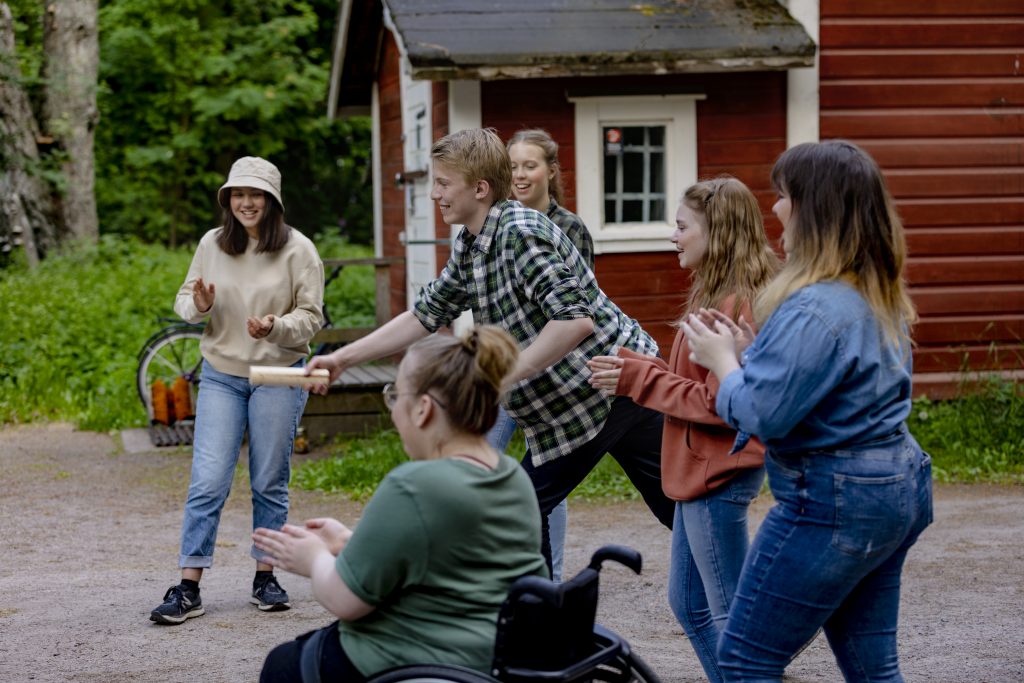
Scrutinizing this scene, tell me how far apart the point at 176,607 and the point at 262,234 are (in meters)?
1.60

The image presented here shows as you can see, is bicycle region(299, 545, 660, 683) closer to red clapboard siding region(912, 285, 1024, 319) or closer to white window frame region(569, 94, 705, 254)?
white window frame region(569, 94, 705, 254)

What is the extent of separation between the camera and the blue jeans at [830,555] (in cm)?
307

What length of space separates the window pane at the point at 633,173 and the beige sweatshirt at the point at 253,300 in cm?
487

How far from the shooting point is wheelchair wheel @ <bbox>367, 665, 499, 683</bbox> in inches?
116

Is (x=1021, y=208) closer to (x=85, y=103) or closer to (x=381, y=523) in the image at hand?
(x=381, y=523)

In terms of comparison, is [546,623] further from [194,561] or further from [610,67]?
[610,67]

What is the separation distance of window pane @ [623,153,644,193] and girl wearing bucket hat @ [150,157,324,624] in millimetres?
4872

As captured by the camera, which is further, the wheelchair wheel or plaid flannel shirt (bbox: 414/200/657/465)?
plaid flannel shirt (bbox: 414/200/657/465)

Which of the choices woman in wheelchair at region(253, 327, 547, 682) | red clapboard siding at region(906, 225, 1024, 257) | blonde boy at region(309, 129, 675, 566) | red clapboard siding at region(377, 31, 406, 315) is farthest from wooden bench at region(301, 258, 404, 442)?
woman in wheelchair at region(253, 327, 547, 682)

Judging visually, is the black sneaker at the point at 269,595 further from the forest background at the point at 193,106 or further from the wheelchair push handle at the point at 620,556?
the forest background at the point at 193,106

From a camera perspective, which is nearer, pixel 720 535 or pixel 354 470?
Result: pixel 720 535

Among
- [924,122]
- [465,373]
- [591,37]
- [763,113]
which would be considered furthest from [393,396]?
[924,122]

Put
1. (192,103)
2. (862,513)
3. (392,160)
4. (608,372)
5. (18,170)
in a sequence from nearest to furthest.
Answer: (862,513)
(608,372)
(392,160)
(18,170)
(192,103)

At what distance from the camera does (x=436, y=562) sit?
3033mm
